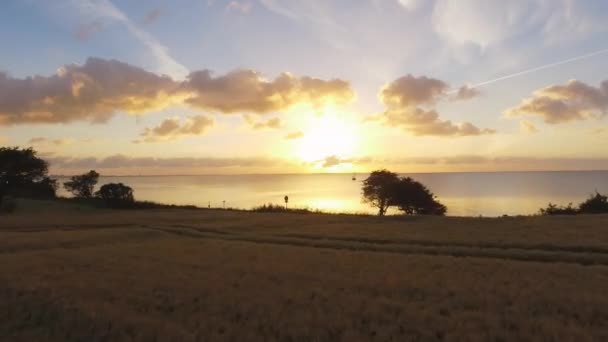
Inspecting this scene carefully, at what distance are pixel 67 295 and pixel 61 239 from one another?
21.8m

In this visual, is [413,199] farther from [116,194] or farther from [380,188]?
[116,194]

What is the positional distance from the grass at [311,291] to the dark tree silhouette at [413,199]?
5070 cm

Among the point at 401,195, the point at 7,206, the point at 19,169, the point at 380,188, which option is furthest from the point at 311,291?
the point at 19,169

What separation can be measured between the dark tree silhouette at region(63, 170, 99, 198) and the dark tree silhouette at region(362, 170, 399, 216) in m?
68.0

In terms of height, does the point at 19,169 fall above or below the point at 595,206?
above

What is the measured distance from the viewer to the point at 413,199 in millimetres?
82000

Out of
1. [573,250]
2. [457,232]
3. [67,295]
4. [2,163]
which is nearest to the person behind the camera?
[67,295]

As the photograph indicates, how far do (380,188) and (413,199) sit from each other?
711cm

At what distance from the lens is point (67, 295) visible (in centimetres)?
1505

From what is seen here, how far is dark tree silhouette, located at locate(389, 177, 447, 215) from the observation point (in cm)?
8188

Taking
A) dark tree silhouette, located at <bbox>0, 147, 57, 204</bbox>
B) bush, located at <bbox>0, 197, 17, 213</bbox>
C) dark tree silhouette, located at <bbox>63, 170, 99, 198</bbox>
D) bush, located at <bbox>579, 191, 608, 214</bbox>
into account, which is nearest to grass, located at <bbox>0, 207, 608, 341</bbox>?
bush, located at <bbox>579, 191, 608, 214</bbox>

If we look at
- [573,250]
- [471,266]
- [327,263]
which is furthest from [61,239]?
[573,250]

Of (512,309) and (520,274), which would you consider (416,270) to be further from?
(512,309)

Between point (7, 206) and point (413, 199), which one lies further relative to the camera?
point (413, 199)
